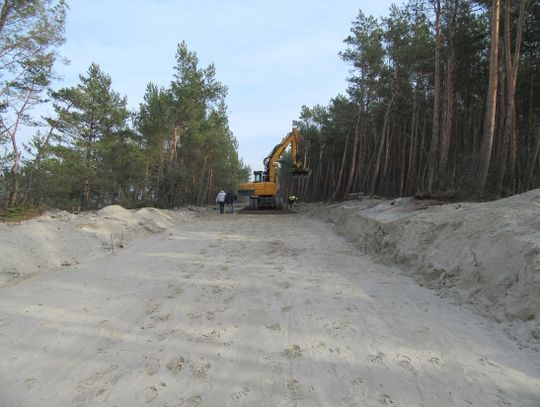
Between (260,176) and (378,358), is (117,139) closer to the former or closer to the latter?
(260,176)

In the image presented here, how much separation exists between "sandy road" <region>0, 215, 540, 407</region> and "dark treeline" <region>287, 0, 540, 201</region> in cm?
849

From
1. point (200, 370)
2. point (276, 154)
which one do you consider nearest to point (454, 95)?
point (276, 154)

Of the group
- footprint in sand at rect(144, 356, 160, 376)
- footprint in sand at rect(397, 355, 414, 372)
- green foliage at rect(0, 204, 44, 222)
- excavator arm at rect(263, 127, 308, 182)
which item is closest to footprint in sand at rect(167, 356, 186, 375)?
footprint in sand at rect(144, 356, 160, 376)

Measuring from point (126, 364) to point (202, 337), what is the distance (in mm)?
850

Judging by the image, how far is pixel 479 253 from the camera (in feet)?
18.8

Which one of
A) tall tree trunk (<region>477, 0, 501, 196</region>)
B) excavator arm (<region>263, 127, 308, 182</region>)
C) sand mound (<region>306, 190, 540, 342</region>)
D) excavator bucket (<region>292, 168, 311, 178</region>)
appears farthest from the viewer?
excavator arm (<region>263, 127, 308, 182</region>)

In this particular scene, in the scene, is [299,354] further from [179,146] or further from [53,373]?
[179,146]

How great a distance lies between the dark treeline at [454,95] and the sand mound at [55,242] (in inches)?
400

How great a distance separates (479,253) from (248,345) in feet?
12.9

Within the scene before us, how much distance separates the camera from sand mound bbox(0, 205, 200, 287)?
671 centimetres

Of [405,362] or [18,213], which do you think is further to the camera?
[18,213]

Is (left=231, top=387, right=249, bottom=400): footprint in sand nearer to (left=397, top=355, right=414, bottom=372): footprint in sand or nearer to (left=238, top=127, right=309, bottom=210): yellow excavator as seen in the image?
(left=397, top=355, right=414, bottom=372): footprint in sand

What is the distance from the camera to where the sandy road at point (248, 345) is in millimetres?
3100

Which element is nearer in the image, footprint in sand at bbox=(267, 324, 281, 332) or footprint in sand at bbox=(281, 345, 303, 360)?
footprint in sand at bbox=(281, 345, 303, 360)
